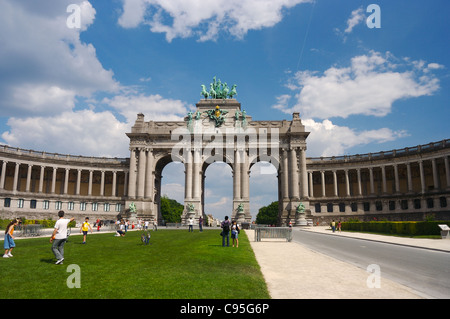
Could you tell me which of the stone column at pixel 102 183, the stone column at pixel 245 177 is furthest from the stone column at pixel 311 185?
the stone column at pixel 102 183

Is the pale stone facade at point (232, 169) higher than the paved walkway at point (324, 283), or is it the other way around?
the pale stone facade at point (232, 169)

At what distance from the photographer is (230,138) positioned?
74.6 m

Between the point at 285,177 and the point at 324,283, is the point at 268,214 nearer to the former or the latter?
the point at 285,177

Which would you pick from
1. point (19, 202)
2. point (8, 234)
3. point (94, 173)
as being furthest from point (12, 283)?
point (94, 173)

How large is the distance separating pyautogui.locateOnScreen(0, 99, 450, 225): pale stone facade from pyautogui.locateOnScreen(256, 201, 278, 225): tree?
221 feet

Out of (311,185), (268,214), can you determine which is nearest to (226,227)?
(311,185)

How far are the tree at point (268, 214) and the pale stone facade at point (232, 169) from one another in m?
67.3

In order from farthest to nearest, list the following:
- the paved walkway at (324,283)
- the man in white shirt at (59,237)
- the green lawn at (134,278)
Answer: the man in white shirt at (59,237) → the paved walkway at (324,283) → the green lawn at (134,278)

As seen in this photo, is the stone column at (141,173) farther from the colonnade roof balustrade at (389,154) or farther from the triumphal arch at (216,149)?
the colonnade roof balustrade at (389,154)

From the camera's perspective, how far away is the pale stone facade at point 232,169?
2761 inches

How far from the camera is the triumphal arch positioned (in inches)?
2859

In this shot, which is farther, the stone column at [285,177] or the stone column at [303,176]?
the stone column at [285,177]

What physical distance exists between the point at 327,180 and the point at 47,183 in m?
67.2
